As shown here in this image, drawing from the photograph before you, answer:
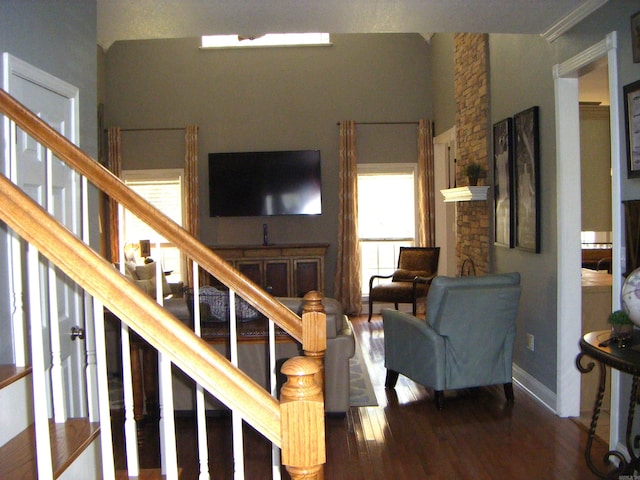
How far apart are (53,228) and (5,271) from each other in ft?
4.63

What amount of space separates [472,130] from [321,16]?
2683 millimetres

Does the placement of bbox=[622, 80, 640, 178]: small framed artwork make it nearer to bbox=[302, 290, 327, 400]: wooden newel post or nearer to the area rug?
bbox=[302, 290, 327, 400]: wooden newel post

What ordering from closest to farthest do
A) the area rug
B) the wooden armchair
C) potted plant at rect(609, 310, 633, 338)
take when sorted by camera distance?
potted plant at rect(609, 310, 633, 338) < the area rug < the wooden armchair

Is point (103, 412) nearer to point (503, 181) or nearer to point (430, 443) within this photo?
point (430, 443)

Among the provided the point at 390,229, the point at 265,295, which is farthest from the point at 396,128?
the point at 265,295

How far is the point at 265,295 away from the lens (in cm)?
232

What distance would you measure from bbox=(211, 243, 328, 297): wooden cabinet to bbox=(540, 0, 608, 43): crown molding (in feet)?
14.7

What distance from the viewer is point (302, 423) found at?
48.4 inches

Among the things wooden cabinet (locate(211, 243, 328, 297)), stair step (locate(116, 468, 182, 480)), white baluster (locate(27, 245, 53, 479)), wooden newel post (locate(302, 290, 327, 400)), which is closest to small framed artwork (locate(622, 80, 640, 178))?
wooden newel post (locate(302, 290, 327, 400))

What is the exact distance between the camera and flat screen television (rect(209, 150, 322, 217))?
8.27 metres

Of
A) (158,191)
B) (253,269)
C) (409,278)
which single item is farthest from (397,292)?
(158,191)

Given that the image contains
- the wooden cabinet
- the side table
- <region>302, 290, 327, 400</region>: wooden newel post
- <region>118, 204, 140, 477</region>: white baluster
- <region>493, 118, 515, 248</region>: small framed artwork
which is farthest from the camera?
the wooden cabinet

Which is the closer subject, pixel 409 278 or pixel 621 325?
pixel 621 325

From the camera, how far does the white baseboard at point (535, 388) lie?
4273mm
